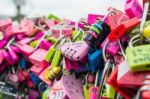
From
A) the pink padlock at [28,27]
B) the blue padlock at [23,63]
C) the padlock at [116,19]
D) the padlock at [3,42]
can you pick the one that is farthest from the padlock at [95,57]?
the pink padlock at [28,27]

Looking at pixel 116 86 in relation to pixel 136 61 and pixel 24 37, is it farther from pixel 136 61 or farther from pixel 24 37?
pixel 24 37

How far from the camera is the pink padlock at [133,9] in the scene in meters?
2.13

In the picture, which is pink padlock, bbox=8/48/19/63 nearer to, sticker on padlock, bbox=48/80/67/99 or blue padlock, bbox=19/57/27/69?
blue padlock, bbox=19/57/27/69

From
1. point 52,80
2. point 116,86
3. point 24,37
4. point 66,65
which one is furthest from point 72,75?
point 24,37

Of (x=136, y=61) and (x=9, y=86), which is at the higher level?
(x=136, y=61)

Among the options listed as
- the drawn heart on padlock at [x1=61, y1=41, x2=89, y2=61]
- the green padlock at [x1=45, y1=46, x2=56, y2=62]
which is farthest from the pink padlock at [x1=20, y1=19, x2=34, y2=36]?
the drawn heart on padlock at [x1=61, y1=41, x2=89, y2=61]

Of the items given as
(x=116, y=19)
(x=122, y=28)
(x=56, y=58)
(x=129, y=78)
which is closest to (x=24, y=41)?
(x=56, y=58)

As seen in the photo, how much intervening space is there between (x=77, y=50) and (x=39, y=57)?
780 mm

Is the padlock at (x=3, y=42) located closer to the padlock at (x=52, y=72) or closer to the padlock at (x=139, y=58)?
the padlock at (x=52, y=72)

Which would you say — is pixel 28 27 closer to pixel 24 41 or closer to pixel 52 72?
pixel 24 41

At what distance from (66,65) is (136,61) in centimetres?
89

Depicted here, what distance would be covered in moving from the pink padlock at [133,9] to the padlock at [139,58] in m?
0.48

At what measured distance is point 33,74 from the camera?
302 centimetres

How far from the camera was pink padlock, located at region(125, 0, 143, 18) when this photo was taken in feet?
7.00
